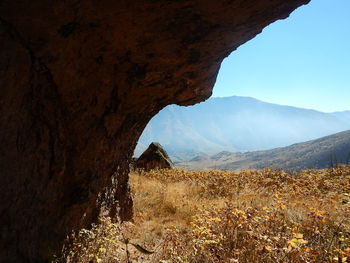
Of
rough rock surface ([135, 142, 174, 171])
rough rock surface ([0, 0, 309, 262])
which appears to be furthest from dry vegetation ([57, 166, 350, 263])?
rough rock surface ([135, 142, 174, 171])

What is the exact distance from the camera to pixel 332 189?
9.88 metres

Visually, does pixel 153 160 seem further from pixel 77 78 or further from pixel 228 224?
pixel 77 78

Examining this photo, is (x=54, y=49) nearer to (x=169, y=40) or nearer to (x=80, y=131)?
(x=80, y=131)

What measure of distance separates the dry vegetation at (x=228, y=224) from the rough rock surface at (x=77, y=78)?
2.36 feet

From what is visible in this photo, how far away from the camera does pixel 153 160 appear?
20500 mm

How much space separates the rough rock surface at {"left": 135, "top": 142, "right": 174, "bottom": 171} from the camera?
1994 cm

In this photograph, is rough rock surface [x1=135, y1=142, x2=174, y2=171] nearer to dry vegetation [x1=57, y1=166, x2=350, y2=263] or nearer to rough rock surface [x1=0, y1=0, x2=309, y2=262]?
dry vegetation [x1=57, y1=166, x2=350, y2=263]

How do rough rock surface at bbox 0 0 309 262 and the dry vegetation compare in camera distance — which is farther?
the dry vegetation

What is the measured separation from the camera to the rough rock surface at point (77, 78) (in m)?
4.02

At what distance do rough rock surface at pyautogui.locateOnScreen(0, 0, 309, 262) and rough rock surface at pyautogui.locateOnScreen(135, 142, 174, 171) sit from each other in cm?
1440

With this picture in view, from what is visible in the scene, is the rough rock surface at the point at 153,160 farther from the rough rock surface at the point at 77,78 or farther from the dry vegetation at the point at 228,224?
the rough rock surface at the point at 77,78

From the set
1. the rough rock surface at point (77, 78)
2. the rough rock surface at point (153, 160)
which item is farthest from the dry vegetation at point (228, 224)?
the rough rock surface at point (153, 160)

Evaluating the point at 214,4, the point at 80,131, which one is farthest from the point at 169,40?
the point at 80,131

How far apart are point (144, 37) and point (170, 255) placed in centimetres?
347
